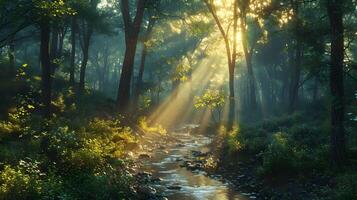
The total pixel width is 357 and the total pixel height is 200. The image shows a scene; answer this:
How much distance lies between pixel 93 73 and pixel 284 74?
153ft

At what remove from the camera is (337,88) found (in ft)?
46.7

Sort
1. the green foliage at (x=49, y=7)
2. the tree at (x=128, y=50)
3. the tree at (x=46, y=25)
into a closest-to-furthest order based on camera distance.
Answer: the green foliage at (x=49, y=7) < the tree at (x=46, y=25) < the tree at (x=128, y=50)

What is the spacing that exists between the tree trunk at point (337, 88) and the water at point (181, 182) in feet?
12.9

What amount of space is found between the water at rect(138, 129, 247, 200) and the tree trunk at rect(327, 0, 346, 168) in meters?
3.94

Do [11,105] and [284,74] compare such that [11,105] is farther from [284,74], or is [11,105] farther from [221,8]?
[284,74]

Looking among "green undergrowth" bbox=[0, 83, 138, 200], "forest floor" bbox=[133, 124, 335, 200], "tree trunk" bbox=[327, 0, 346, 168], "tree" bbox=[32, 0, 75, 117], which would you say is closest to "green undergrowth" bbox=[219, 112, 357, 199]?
"forest floor" bbox=[133, 124, 335, 200]

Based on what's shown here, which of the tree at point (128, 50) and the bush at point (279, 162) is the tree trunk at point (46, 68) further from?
the bush at point (279, 162)

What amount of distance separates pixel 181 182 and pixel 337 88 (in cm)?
681

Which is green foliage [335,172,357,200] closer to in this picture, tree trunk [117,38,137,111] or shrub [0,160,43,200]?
shrub [0,160,43,200]

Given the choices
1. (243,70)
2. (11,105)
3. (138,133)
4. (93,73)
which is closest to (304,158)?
(138,133)

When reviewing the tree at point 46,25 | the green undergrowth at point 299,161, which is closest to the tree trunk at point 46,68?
the tree at point 46,25

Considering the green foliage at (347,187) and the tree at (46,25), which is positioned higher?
the tree at (46,25)

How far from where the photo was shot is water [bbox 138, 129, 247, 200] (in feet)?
44.9

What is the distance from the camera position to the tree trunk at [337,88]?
14.0 metres
